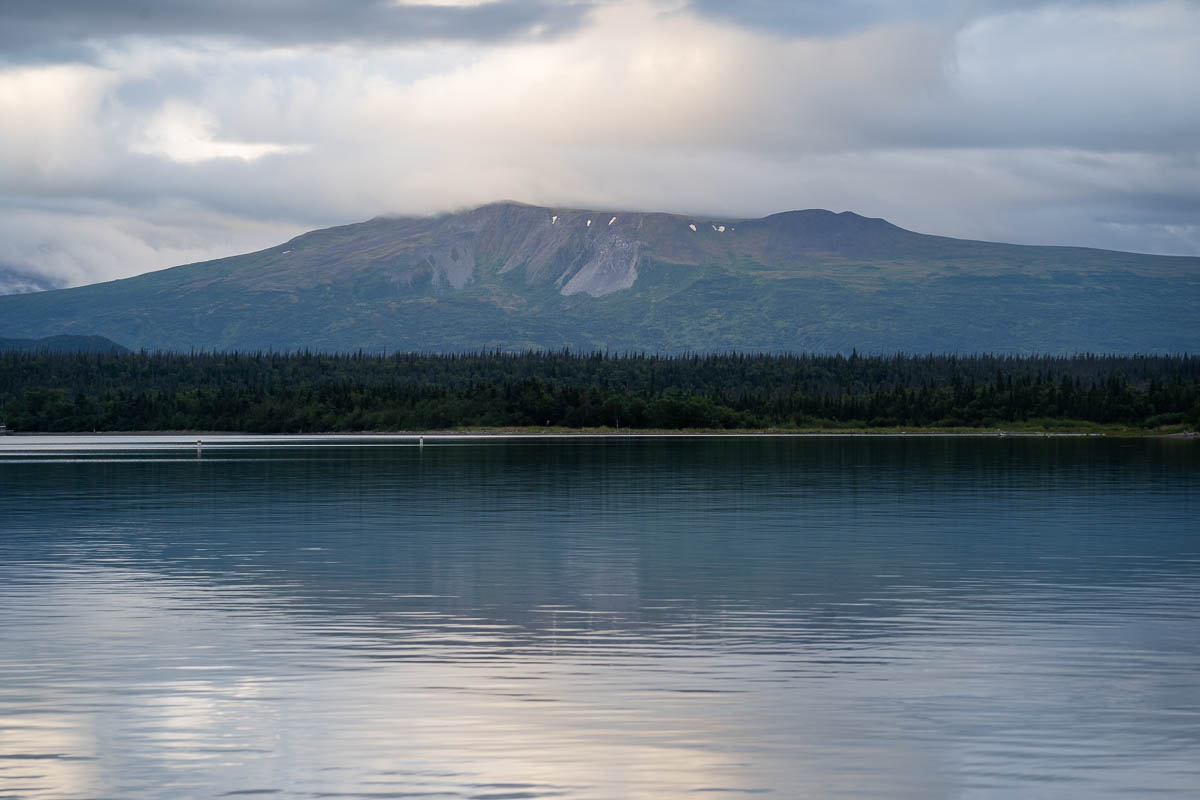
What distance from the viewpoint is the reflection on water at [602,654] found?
20.9 m

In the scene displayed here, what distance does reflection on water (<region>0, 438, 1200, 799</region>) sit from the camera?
823 inches

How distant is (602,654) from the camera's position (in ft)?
101

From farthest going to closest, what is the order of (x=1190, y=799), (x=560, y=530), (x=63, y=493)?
(x=63, y=493)
(x=560, y=530)
(x=1190, y=799)

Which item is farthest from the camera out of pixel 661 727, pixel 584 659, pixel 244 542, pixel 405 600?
pixel 244 542

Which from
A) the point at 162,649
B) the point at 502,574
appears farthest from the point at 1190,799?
the point at 502,574

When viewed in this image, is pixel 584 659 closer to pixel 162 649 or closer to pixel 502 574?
pixel 162 649

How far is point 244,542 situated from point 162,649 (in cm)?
2636

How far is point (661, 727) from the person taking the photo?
76.9 feet

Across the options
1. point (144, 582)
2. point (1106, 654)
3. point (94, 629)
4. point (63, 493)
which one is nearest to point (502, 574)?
point (144, 582)

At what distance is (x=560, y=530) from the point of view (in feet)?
203

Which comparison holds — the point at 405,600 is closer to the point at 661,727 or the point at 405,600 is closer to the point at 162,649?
the point at 162,649

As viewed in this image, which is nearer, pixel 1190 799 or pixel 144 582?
pixel 1190 799

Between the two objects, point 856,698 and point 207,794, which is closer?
point 207,794

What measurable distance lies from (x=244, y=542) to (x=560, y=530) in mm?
12616
